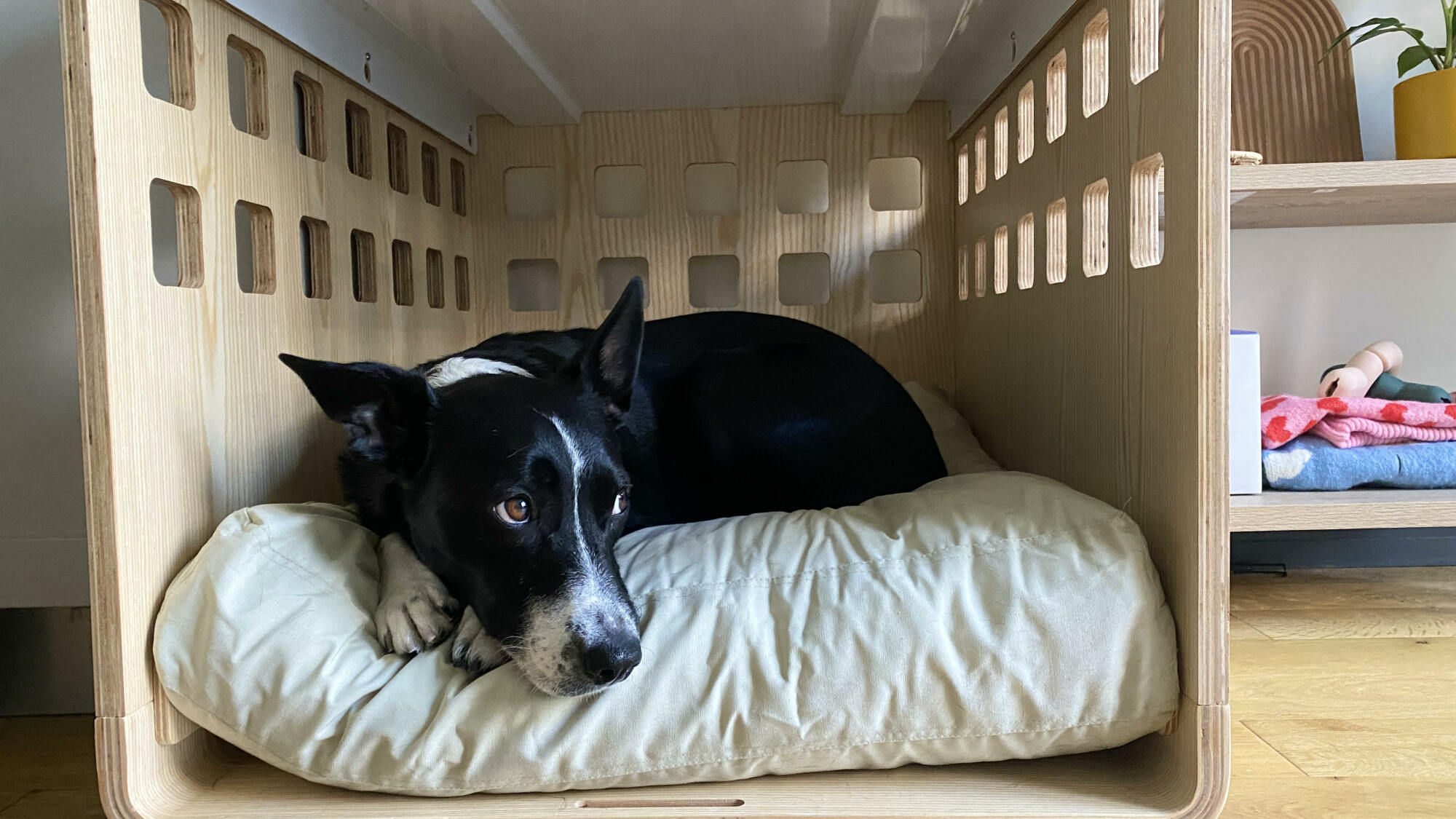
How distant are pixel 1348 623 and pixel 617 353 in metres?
1.44

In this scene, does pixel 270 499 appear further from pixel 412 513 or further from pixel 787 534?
pixel 787 534

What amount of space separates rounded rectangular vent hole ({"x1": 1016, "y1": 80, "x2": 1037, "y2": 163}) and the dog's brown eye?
3.48 ft

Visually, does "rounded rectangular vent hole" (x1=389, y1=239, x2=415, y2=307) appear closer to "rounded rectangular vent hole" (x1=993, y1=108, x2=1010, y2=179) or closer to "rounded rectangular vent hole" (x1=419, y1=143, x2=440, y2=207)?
"rounded rectangular vent hole" (x1=419, y1=143, x2=440, y2=207)

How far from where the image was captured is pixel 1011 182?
1.68 m

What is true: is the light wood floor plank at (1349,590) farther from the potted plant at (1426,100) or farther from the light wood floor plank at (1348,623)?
the potted plant at (1426,100)

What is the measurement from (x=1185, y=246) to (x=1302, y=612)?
4.11 ft

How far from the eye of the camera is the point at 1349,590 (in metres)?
1.97

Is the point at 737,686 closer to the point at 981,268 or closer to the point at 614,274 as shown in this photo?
the point at 981,268

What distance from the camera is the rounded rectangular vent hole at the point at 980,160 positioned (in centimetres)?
192

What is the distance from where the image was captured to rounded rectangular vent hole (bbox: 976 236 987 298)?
191cm

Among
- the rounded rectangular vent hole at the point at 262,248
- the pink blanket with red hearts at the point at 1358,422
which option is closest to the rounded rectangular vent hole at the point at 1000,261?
the pink blanket with red hearts at the point at 1358,422

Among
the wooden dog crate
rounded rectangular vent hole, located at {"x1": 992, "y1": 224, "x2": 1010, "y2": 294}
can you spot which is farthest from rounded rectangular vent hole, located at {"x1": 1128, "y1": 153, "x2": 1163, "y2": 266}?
rounded rectangular vent hole, located at {"x1": 992, "y1": 224, "x2": 1010, "y2": 294}

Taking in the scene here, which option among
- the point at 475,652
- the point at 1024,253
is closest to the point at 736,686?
the point at 475,652

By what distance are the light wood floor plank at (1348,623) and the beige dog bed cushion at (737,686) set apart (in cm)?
95
